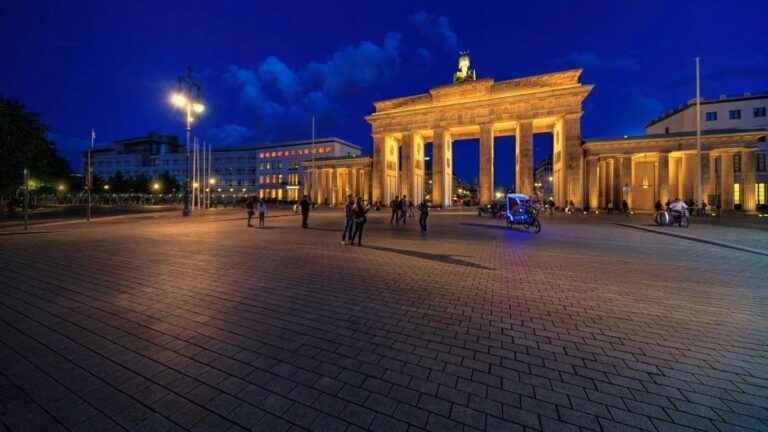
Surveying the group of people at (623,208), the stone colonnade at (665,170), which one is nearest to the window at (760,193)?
the stone colonnade at (665,170)

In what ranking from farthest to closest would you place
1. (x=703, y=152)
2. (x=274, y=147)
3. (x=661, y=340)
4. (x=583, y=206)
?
(x=274, y=147), (x=583, y=206), (x=703, y=152), (x=661, y=340)

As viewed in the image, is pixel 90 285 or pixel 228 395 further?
pixel 90 285

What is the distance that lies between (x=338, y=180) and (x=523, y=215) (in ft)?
173

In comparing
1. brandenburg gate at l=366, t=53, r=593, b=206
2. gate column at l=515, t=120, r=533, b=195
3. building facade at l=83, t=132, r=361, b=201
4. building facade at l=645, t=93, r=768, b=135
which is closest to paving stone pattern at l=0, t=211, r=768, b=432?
gate column at l=515, t=120, r=533, b=195

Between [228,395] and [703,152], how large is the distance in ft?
175

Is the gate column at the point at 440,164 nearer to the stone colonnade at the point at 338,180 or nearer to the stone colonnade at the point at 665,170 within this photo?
the stone colonnade at the point at 338,180

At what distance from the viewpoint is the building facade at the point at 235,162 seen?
95125 millimetres

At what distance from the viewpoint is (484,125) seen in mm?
45844

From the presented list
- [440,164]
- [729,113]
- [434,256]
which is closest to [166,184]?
[440,164]

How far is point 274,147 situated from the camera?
100125 mm

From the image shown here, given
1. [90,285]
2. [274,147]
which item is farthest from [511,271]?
[274,147]

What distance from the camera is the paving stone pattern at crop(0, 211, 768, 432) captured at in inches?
97.7

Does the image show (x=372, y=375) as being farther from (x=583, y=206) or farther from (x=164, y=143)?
(x=164, y=143)

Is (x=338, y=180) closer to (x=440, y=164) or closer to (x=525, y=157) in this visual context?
(x=440, y=164)
